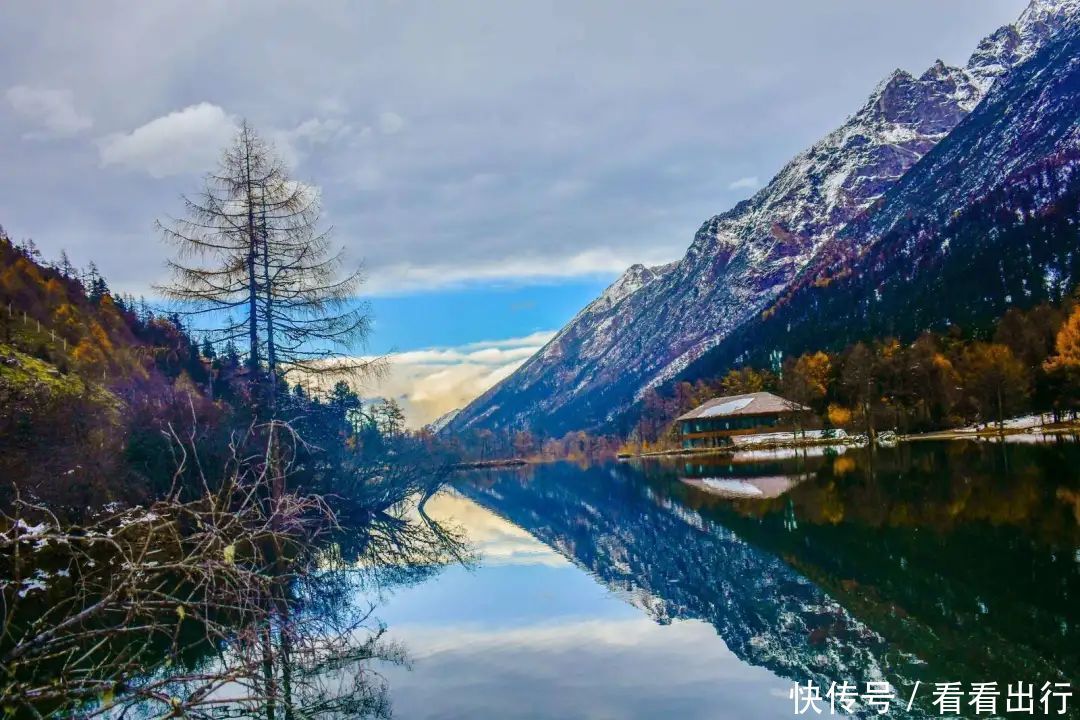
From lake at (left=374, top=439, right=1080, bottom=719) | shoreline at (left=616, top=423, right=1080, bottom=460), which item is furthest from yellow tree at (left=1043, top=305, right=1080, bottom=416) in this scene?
lake at (left=374, top=439, right=1080, bottom=719)

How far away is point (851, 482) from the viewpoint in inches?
1258

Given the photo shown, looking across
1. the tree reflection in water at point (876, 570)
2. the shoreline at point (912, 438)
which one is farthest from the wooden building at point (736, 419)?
the tree reflection in water at point (876, 570)

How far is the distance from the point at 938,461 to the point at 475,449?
138m

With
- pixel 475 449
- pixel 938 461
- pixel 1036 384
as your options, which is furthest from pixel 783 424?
pixel 475 449

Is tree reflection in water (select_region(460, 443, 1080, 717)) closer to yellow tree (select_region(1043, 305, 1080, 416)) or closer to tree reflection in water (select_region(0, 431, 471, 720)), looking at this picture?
tree reflection in water (select_region(0, 431, 471, 720))

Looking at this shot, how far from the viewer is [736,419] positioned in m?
101

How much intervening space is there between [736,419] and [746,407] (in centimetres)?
273

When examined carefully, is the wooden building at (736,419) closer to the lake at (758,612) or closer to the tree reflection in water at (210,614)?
the lake at (758,612)

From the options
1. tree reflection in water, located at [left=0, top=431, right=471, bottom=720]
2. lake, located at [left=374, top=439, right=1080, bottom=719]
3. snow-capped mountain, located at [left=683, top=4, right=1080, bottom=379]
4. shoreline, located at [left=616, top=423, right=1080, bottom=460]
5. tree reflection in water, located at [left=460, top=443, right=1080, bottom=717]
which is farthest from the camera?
snow-capped mountain, located at [left=683, top=4, right=1080, bottom=379]

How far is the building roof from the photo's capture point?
9562 centimetres

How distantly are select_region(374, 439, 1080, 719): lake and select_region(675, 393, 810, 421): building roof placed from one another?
71.9 metres

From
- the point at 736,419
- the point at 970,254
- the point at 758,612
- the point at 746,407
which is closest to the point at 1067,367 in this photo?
the point at 746,407

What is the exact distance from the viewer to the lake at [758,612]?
8.48 metres

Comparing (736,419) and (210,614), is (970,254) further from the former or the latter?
(210,614)
